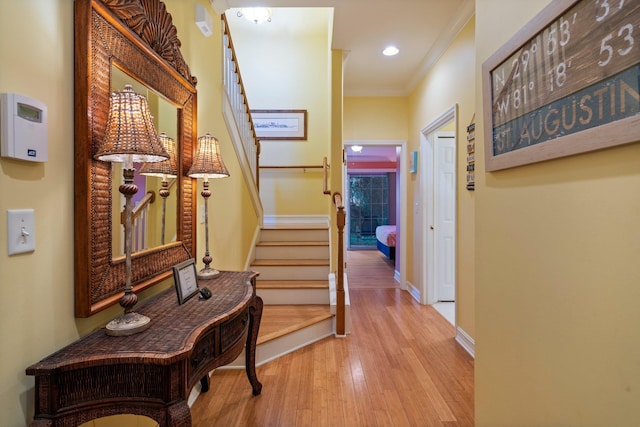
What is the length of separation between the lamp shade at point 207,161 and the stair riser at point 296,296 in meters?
1.58

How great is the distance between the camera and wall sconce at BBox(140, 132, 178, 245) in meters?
1.49

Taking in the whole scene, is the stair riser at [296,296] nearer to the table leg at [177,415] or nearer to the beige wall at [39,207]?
the beige wall at [39,207]

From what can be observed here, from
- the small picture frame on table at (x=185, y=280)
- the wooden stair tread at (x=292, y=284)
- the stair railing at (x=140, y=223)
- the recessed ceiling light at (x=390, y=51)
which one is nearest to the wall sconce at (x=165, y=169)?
the stair railing at (x=140, y=223)

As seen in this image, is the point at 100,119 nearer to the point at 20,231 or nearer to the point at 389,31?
the point at 20,231

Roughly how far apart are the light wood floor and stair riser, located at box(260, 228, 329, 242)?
4.07ft

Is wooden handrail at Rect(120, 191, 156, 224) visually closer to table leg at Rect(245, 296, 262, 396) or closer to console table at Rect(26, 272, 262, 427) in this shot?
console table at Rect(26, 272, 262, 427)

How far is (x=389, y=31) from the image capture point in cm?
291

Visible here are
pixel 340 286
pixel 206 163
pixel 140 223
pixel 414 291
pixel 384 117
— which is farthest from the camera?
pixel 384 117

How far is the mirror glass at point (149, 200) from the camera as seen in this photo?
3.82 feet

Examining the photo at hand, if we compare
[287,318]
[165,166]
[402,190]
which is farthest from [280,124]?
[165,166]

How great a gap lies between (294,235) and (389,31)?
2416 millimetres

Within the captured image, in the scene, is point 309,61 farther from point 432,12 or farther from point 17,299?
point 17,299

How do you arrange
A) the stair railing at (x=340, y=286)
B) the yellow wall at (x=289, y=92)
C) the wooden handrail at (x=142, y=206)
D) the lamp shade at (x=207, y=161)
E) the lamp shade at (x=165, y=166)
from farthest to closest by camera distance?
the yellow wall at (x=289, y=92) → the stair railing at (x=340, y=286) → the lamp shade at (x=207, y=161) → the lamp shade at (x=165, y=166) → the wooden handrail at (x=142, y=206)

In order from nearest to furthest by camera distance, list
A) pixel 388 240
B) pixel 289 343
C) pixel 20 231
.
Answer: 1. pixel 20 231
2. pixel 289 343
3. pixel 388 240
